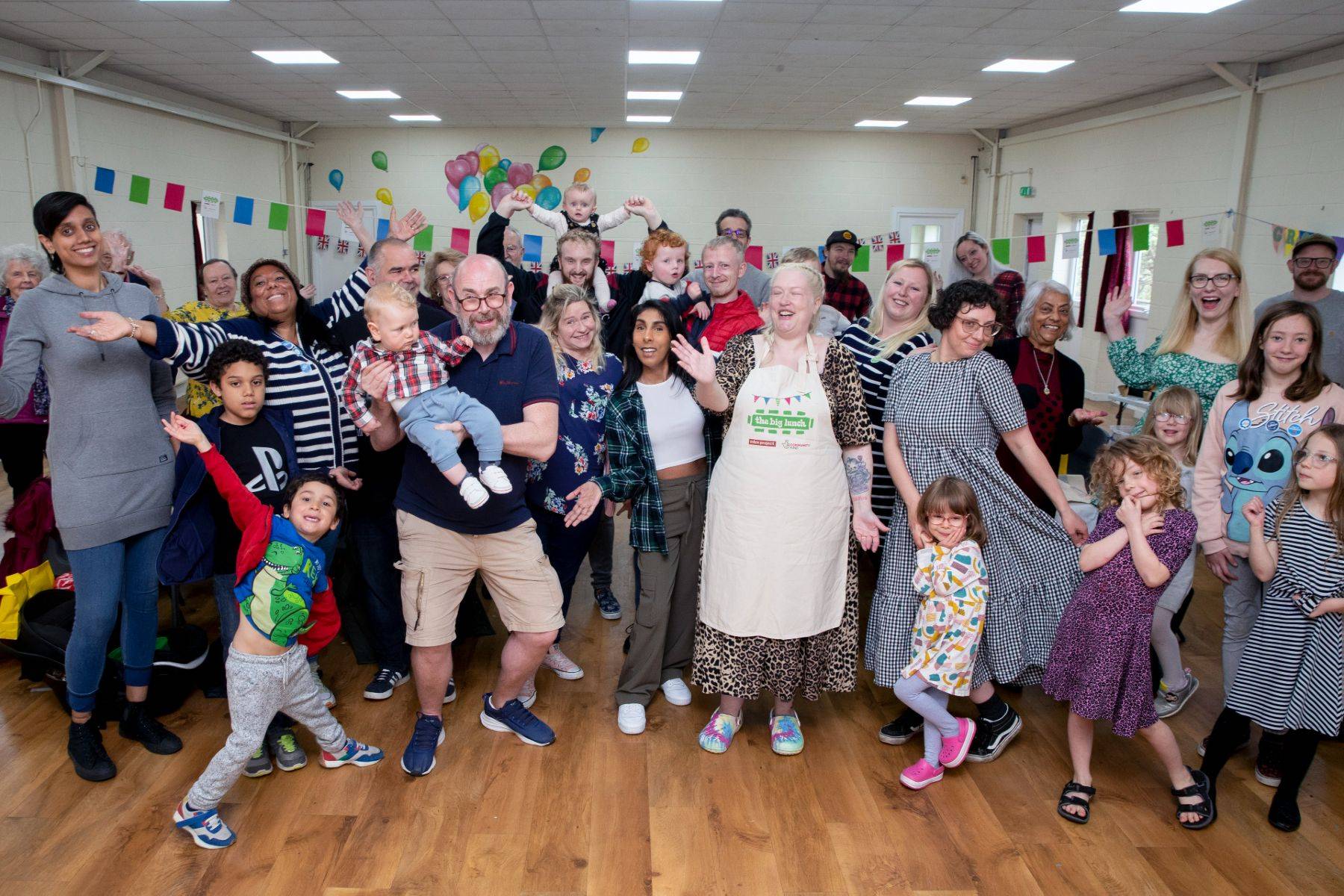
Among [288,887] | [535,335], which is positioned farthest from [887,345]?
[288,887]

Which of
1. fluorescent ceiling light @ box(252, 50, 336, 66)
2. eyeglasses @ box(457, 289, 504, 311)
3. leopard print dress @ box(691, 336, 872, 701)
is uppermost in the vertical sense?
fluorescent ceiling light @ box(252, 50, 336, 66)

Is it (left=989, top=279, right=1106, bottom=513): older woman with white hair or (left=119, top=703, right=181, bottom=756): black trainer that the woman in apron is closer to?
(left=989, top=279, right=1106, bottom=513): older woman with white hair

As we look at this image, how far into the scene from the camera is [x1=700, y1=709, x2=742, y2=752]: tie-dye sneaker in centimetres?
299

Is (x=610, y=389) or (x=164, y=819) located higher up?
(x=610, y=389)

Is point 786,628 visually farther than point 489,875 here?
Yes

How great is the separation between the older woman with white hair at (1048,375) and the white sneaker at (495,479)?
196cm

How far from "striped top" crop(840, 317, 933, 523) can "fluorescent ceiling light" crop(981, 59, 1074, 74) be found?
5.38 meters

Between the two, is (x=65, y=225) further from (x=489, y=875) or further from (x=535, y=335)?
(x=489, y=875)

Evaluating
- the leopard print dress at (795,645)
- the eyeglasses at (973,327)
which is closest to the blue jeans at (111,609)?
the leopard print dress at (795,645)

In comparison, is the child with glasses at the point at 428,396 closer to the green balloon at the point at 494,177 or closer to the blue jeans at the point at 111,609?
the blue jeans at the point at 111,609

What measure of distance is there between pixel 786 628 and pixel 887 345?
1143mm

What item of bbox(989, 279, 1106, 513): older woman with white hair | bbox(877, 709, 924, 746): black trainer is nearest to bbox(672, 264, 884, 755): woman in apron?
bbox(877, 709, 924, 746): black trainer

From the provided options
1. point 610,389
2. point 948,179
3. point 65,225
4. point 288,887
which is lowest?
point 288,887

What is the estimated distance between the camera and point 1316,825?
2.62 metres
